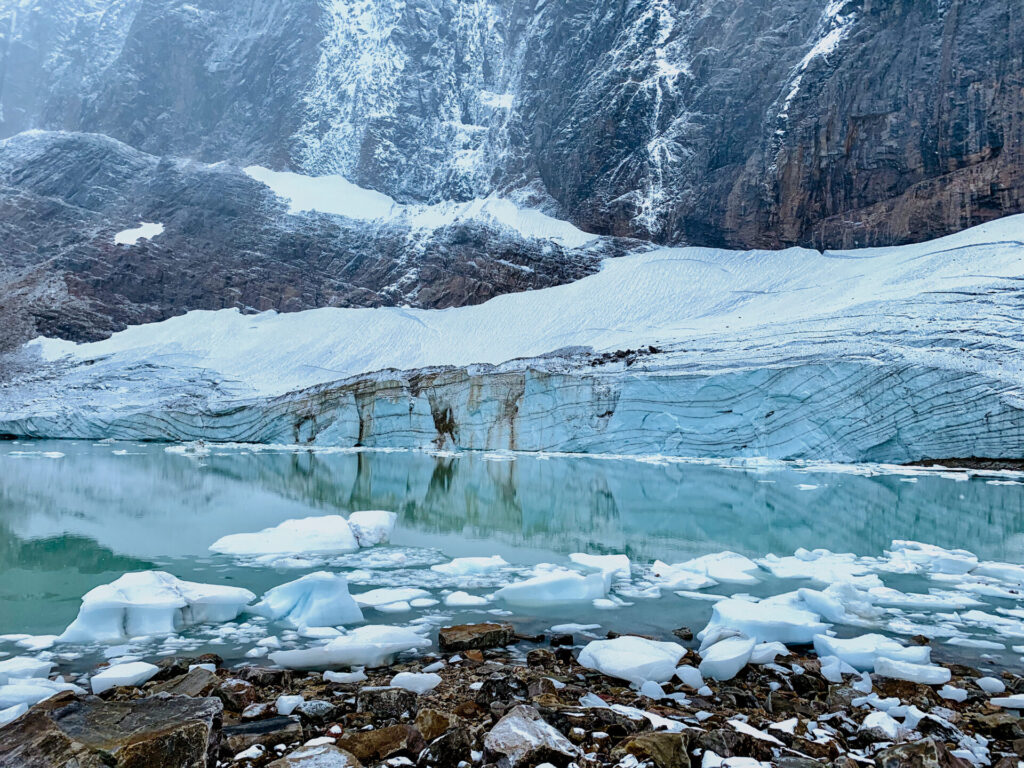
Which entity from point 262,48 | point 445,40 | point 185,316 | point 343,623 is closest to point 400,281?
point 185,316

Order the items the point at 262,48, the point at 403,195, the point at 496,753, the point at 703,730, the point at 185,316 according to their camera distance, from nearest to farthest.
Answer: the point at 496,753 < the point at 703,730 < the point at 185,316 < the point at 403,195 < the point at 262,48

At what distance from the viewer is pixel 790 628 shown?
12.0 ft

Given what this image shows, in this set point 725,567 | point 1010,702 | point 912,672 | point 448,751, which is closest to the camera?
point 448,751

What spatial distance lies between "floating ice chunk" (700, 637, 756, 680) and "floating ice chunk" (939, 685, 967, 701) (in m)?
0.74

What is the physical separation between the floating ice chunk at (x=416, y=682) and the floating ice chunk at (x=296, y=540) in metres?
3.34

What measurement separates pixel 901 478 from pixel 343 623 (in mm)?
11661

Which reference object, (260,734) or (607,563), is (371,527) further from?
(260,734)

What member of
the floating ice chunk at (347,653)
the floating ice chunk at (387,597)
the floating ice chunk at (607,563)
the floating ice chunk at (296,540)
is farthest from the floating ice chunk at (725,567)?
the floating ice chunk at (296,540)

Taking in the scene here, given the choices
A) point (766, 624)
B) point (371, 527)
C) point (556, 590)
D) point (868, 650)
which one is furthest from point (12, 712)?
point (371, 527)

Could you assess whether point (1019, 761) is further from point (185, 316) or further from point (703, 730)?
point (185, 316)

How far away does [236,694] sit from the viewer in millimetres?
2670

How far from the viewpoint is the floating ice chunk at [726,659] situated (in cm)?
307

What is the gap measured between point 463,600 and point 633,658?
1.55 metres

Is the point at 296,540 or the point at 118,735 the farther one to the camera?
the point at 296,540
